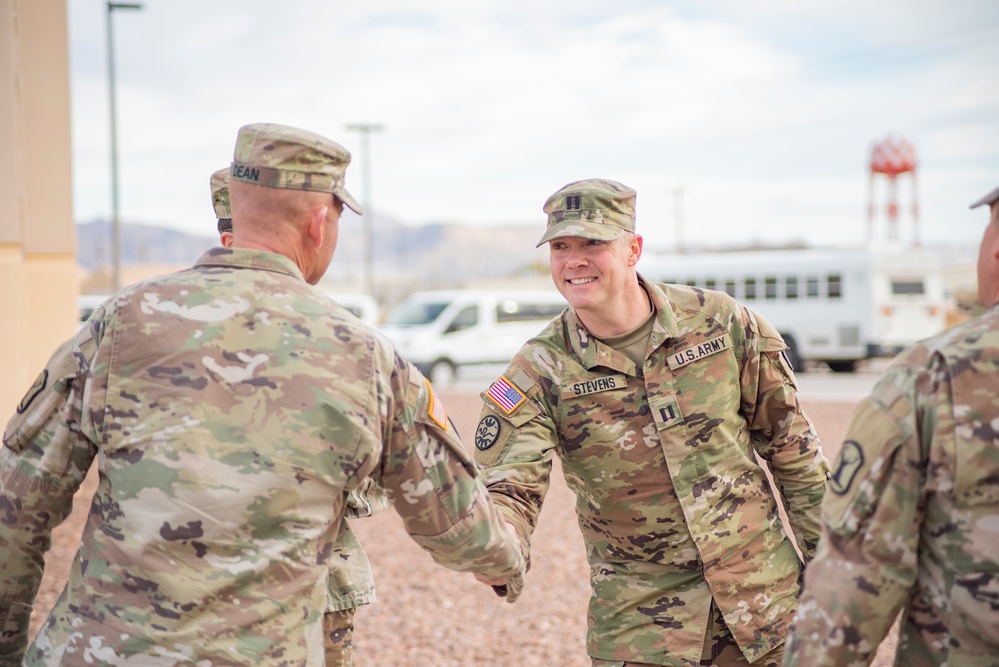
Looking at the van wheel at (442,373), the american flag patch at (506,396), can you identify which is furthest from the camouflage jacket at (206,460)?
the van wheel at (442,373)

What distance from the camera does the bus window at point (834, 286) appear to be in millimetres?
22141

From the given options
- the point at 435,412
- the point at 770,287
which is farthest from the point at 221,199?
the point at 770,287

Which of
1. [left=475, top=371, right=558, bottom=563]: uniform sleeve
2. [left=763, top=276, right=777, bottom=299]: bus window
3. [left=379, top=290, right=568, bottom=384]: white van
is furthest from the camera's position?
[left=763, top=276, right=777, bottom=299]: bus window

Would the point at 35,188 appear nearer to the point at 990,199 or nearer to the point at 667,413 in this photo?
the point at 667,413

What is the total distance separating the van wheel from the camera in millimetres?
21266

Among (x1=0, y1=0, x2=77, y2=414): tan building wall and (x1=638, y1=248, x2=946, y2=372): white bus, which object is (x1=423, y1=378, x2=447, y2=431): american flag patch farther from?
(x1=638, y1=248, x2=946, y2=372): white bus

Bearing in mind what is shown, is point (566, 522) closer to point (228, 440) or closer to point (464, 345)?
point (228, 440)

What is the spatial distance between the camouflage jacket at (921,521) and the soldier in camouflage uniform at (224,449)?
0.90 m

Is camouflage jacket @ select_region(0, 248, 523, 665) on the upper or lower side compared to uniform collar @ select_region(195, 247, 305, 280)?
lower

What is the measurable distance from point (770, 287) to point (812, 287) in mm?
1099

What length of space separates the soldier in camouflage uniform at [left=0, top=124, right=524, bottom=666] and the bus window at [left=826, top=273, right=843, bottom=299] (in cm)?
2134

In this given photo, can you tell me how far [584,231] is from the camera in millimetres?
3170

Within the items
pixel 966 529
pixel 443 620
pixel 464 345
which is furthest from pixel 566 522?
pixel 464 345

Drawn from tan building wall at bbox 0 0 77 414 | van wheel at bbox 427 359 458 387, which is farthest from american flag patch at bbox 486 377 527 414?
van wheel at bbox 427 359 458 387
